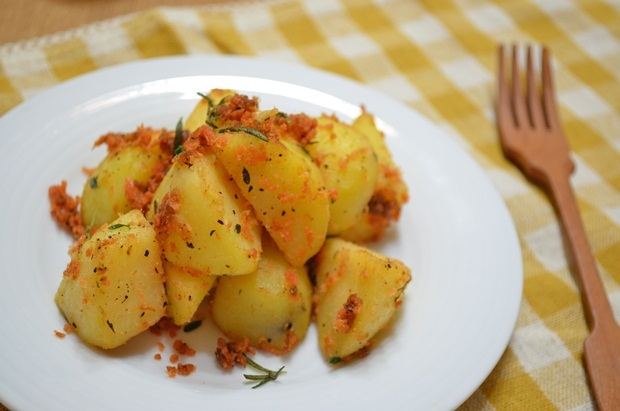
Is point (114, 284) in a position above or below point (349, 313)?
above

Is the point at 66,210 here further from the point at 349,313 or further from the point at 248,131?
the point at 349,313

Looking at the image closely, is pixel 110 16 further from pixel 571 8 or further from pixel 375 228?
pixel 571 8

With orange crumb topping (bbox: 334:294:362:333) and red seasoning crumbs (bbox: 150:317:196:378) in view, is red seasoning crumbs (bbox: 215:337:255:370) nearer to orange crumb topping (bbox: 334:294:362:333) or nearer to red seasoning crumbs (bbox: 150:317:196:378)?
red seasoning crumbs (bbox: 150:317:196:378)

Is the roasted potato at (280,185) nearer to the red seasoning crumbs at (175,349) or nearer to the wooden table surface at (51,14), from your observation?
the red seasoning crumbs at (175,349)

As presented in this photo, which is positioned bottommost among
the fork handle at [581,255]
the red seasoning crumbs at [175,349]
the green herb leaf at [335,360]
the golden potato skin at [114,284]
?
the fork handle at [581,255]

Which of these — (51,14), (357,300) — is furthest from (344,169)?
(51,14)

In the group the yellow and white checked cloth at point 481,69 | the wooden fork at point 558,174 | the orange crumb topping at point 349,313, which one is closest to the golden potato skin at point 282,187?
the orange crumb topping at point 349,313
